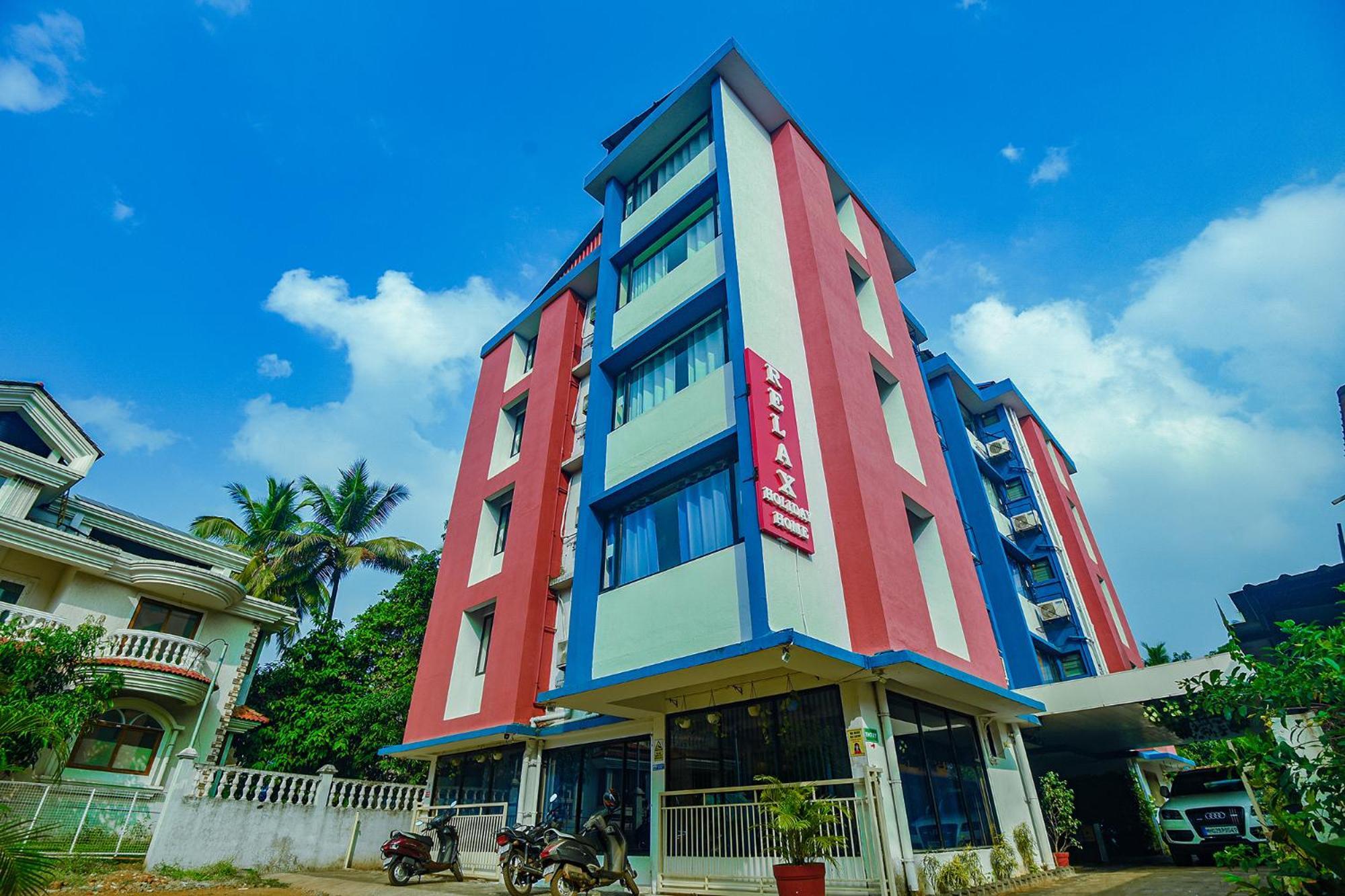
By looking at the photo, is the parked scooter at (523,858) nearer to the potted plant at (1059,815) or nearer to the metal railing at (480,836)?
the metal railing at (480,836)

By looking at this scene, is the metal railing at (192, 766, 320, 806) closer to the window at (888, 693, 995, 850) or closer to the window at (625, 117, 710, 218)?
the window at (888, 693, 995, 850)

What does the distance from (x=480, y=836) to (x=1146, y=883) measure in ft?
41.6

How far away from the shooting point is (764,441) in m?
10.8

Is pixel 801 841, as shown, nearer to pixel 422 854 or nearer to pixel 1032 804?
pixel 422 854

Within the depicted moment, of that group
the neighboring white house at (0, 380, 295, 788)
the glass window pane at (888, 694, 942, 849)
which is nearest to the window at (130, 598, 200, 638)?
the neighboring white house at (0, 380, 295, 788)

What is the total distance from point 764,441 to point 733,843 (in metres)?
6.27

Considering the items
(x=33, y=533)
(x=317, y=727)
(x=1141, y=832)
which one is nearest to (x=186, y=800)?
(x=33, y=533)

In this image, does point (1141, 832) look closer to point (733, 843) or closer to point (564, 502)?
point (733, 843)

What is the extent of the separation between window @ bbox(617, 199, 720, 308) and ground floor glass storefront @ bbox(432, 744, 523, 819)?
11.4 metres

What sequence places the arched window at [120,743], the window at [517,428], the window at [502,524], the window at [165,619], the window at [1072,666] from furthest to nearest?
the window at [1072,666]
the window at [517,428]
the window at [502,524]
the window at [165,619]
the arched window at [120,743]

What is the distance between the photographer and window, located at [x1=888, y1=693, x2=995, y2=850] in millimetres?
10133

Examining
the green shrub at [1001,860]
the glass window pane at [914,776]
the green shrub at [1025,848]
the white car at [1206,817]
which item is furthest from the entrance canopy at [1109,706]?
the glass window pane at [914,776]

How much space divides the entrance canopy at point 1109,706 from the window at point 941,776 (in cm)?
295

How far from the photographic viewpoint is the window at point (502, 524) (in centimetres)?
1894
